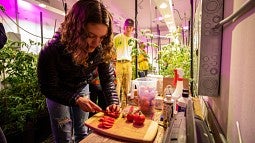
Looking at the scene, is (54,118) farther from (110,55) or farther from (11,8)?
(11,8)

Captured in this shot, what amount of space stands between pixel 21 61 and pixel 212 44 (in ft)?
8.03

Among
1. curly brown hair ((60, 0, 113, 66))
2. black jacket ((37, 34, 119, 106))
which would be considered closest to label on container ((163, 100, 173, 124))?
black jacket ((37, 34, 119, 106))

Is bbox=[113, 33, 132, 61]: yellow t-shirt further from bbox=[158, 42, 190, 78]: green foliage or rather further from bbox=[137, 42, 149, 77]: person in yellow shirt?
bbox=[158, 42, 190, 78]: green foliage

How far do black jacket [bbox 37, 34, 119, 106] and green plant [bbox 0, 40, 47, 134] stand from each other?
1.54 meters

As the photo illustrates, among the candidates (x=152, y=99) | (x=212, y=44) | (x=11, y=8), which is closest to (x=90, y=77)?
(x=152, y=99)

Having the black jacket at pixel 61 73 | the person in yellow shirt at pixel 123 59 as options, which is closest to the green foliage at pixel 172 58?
the black jacket at pixel 61 73

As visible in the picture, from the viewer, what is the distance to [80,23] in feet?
3.78

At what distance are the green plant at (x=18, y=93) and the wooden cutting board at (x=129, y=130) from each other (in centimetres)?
191

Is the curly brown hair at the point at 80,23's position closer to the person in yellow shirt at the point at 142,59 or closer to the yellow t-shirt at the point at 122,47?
the person in yellow shirt at the point at 142,59

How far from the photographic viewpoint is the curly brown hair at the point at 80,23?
1136 mm

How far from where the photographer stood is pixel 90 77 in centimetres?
147

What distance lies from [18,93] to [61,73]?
1.81 metres

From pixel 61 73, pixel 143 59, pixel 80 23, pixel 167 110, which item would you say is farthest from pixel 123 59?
pixel 167 110

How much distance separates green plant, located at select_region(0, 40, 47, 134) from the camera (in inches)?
99.3
